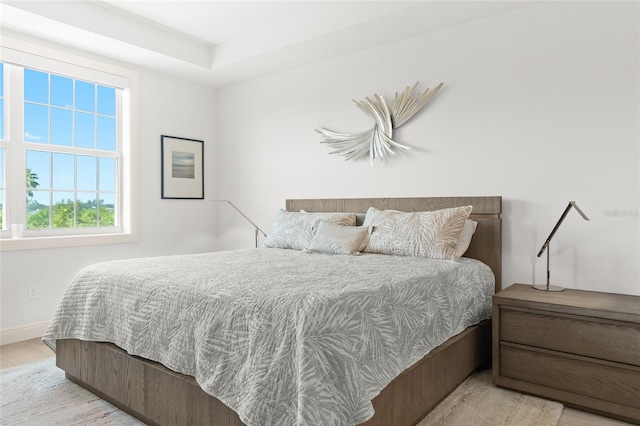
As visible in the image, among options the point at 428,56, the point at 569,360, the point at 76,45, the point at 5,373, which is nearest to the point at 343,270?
the point at 569,360

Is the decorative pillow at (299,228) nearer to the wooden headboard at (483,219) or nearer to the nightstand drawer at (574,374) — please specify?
the wooden headboard at (483,219)

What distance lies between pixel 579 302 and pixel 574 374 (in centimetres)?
37

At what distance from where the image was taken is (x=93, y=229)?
3.89m

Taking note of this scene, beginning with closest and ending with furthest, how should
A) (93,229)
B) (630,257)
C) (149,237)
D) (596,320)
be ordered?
(596,320), (630,257), (93,229), (149,237)

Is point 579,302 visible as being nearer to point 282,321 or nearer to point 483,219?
point 483,219

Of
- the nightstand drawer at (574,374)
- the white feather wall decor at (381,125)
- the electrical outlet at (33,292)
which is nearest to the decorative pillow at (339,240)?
the white feather wall decor at (381,125)

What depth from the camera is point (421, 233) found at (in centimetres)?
281

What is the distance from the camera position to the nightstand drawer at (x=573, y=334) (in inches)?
79.9

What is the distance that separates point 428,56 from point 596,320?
7.23 ft

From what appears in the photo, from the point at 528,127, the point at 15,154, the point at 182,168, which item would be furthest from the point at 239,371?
the point at 182,168

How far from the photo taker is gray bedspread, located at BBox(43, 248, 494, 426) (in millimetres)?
1433

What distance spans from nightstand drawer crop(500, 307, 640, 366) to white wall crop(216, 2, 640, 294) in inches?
24.4

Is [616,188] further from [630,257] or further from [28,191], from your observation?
[28,191]

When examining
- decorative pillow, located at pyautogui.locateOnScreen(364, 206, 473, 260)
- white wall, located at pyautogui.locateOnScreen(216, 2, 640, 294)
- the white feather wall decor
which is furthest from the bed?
the white feather wall decor
